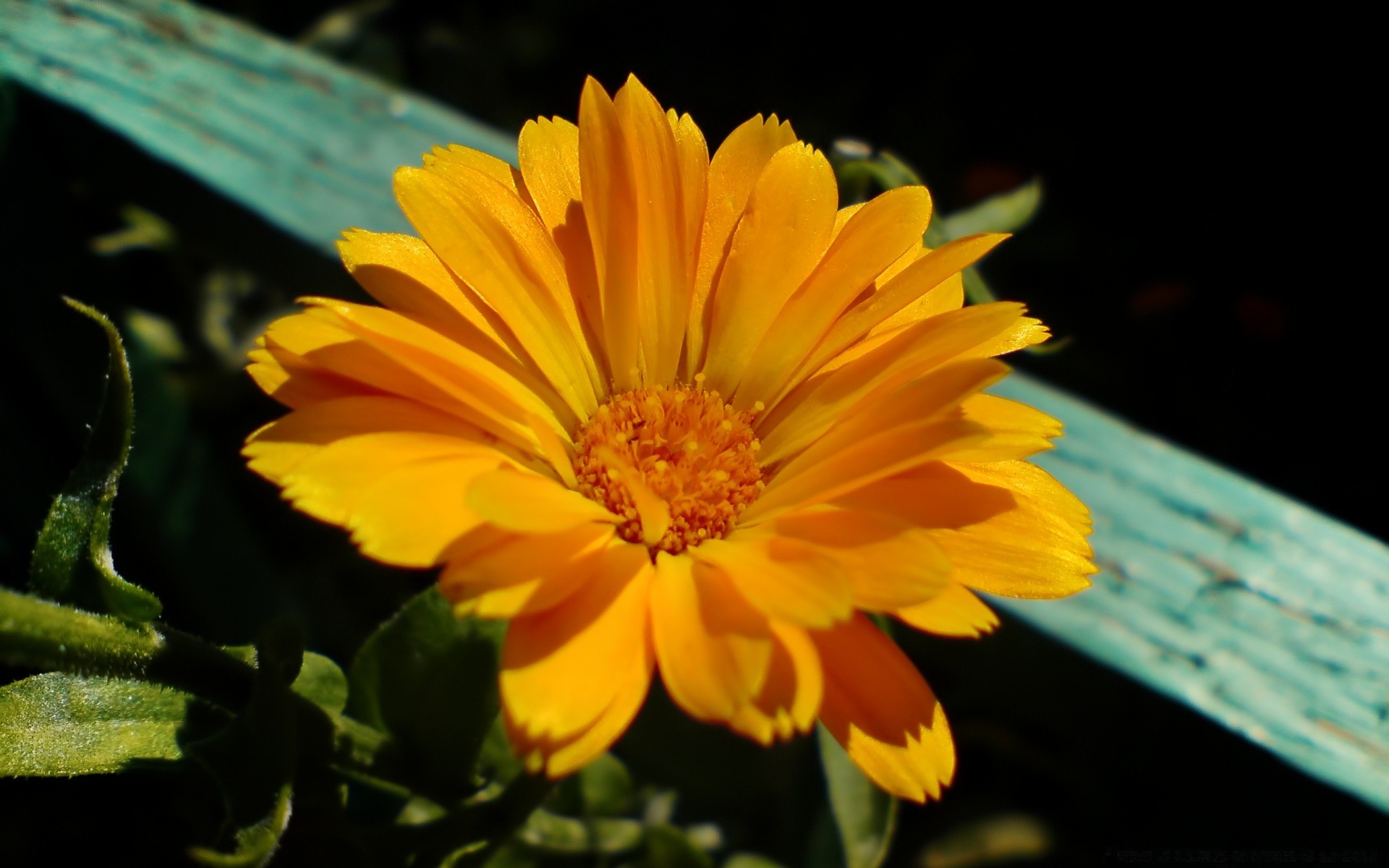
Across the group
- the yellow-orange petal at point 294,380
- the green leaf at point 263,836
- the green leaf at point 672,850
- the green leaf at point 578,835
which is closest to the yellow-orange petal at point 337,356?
the yellow-orange petal at point 294,380

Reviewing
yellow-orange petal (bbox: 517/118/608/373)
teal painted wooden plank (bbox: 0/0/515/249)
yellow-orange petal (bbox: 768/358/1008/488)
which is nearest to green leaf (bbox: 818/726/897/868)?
yellow-orange petal (bbox: 768/358/1008/488)

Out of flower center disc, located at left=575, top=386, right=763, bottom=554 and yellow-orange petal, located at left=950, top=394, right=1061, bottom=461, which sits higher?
yellow-orange petal, located at left=950, top=394, right=1061, bottom=461

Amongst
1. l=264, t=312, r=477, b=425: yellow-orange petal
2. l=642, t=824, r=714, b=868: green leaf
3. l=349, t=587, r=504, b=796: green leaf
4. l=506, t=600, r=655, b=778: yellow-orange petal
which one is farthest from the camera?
l=642, t=824, r=714, b=868: green leaf

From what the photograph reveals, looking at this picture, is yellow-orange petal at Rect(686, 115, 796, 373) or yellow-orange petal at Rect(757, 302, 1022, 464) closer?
yellow-orange petal at Rect(757, 302, 1022, 464)

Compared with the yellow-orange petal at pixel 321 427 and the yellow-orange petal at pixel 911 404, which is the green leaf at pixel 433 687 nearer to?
the yellow-orange petal at pixel 321 427

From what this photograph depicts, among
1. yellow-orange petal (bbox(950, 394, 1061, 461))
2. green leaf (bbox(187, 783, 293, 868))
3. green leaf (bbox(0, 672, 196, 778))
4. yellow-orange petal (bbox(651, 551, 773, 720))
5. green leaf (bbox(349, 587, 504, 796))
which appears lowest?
green leaf (bbox(349, 587, 504, 796))

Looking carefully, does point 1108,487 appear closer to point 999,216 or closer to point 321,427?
point 999,216

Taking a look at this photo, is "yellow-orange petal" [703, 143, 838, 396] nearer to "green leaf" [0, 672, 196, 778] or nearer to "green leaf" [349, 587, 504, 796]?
"green leaf" [349, 587, 504, 796]

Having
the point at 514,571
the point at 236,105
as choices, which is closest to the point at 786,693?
the point at 514,571
